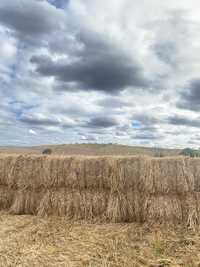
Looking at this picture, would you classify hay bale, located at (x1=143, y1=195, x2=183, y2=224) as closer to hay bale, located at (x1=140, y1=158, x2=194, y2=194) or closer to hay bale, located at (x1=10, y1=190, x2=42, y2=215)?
hay bale, located at (x1=140, y1=158, x2=194, y2=194)

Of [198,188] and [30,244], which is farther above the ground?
[198,188]

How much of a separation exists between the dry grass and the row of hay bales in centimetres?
Answer: 52

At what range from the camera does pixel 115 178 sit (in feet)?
27.8

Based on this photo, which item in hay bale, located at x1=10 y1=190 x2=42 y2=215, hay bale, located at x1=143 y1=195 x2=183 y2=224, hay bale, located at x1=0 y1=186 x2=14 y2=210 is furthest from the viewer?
hay bale, located at x1=0 y1=186 x2=14 y2=210

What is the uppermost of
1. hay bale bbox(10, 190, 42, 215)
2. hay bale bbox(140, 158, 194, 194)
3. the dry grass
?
hay bale bbox(140, 158, 194, 194)

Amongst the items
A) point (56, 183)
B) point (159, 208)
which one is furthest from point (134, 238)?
point (56, 183)

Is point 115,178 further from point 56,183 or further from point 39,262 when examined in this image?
point 39,262

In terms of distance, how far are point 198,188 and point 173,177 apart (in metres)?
0.74

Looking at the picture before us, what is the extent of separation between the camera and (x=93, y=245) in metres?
6.22

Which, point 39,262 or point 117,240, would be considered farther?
point 117,240

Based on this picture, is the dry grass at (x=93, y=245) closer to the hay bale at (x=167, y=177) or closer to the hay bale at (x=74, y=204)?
the hay bale at (x=74, y=204)

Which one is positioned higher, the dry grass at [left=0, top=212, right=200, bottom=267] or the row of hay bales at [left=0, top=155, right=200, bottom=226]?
the row of hay bales at [left=0, top=155, right=200, bottom=226]

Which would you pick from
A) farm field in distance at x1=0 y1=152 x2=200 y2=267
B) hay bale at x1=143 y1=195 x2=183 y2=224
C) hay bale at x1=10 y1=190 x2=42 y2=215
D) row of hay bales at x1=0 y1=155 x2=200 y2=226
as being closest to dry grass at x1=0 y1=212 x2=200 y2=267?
farm field in distance at x1=0 y1=152 x2=200 y2=267

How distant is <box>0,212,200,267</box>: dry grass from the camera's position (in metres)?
5.38
